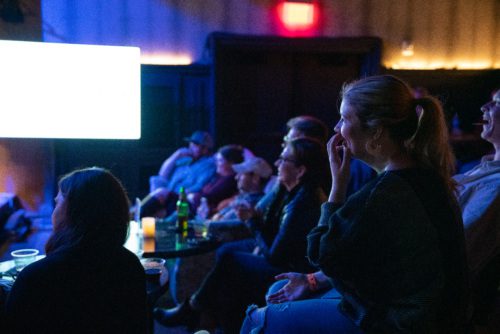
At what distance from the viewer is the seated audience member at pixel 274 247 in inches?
87.4

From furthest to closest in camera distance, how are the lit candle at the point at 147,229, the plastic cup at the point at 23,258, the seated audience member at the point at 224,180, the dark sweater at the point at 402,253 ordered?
the seated audience member at the point at 224,180
the lit candle at the point at 147,229
the plastic cup at the point at 23,258
the dark sweater at the point at 402,253

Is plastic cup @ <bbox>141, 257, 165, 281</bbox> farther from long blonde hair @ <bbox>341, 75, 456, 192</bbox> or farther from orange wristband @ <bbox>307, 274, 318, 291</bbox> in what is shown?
long blonde hair @ <bbox>341, 75, 456, 192</bbox>

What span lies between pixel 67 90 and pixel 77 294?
4.71 feet

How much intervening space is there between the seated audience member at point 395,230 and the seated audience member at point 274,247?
887mm

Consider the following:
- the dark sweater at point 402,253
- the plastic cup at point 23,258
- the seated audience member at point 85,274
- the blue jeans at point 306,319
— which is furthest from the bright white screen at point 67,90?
the dark sweater at point 402,253

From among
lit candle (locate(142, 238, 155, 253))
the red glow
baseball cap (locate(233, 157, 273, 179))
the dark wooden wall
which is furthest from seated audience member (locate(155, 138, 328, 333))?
the red glow

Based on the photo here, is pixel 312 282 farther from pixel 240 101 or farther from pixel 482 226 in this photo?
pixel 240 101

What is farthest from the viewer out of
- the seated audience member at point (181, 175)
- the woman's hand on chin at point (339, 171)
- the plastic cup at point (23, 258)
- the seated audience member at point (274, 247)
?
the seated audience member at point (181, 175)

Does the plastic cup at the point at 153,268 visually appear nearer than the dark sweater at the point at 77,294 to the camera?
No

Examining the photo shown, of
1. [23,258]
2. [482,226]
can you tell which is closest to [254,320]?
[482,226]

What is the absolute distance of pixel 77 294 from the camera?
48.7 inches

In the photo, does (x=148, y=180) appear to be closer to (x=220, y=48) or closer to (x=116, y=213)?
(x=220, y=48)

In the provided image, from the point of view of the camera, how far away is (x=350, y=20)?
5449 mm

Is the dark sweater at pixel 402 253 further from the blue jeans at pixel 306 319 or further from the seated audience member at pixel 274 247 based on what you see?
the seated audience member at pixel 274 247
